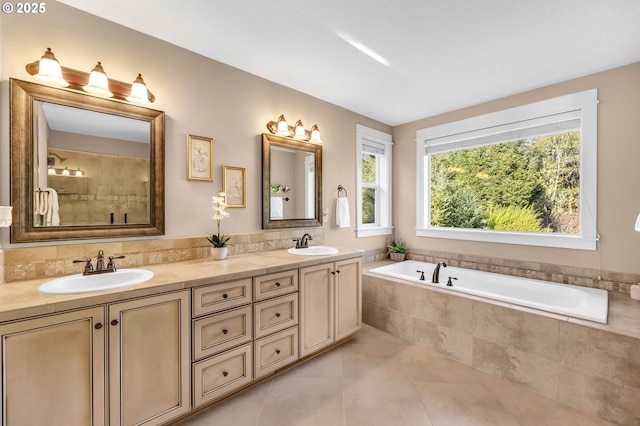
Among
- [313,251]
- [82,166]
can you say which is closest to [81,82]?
[82,166]

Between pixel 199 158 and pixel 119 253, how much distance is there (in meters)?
0.90

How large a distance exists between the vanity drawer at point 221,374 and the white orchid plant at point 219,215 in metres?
0.82

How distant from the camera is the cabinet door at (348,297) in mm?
2500

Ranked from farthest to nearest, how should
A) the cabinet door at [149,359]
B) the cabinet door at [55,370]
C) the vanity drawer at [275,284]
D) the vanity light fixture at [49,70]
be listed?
the vanity drawer at [275,284] → the vanity light fixture at [49,70] → the cabinet door at [149,359] → the cabinet door at [55,370]

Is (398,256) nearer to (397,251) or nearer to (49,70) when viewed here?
(397,251)

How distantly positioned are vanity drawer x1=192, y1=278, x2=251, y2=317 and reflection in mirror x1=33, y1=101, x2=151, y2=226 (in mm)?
767

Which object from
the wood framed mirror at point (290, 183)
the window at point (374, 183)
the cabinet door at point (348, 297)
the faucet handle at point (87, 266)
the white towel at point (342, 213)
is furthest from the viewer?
the window at point (374, 183)

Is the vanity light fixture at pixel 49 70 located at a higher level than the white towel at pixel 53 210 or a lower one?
higher

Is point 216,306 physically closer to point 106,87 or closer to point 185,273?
point 185,273

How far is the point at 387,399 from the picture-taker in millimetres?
1902

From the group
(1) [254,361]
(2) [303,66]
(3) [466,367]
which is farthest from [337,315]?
(2) [303,66]

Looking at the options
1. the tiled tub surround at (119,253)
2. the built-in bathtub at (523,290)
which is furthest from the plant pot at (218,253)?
the built-in bathtub at (523,290)

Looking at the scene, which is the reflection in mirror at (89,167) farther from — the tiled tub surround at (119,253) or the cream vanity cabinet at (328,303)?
the cream vanity cabinet at (328,303)

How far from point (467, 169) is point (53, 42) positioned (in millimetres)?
4013
